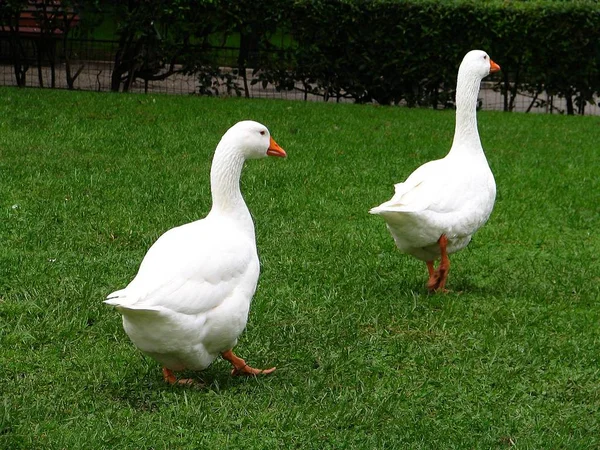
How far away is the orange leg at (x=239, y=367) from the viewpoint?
4.22 m

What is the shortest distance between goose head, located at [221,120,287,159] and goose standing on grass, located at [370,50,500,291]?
971 millimetres

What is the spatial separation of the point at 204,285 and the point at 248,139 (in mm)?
820

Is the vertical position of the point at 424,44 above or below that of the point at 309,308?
above

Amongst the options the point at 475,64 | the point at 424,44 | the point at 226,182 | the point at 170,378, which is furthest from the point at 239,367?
the point at 424,44

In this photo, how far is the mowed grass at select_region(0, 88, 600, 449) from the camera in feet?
12.6

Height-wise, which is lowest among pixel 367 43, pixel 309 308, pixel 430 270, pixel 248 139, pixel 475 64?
pixel 309 308

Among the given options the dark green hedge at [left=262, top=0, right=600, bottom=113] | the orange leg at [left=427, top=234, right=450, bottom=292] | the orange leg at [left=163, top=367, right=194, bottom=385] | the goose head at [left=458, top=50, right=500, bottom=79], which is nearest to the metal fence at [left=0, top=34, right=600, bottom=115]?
the dark green hedge at [left=262, top=0, right=600, bottom=113]

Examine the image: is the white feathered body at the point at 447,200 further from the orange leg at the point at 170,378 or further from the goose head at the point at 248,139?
the orange leg at the point at 170,378

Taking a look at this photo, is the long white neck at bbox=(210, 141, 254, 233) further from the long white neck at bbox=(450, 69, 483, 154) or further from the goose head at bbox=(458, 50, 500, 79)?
the goose head at bbox=(458, 50, 500, 79)

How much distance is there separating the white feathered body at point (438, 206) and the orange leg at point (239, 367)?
4.24 feet

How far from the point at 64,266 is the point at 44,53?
9.44 m

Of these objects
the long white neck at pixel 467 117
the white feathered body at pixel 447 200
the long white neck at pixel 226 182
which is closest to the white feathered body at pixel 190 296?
the long white neck at pixel 226 182

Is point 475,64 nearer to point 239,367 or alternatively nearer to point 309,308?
point 309,308

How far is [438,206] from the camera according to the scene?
542cm
